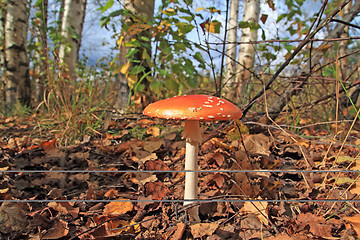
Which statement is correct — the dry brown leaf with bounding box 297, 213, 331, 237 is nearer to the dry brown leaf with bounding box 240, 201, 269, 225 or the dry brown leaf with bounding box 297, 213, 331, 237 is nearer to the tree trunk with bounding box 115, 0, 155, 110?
the dry brown leaf with bounding box 240, 201, 269, 225

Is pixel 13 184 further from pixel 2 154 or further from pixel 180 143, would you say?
pixel 180 143

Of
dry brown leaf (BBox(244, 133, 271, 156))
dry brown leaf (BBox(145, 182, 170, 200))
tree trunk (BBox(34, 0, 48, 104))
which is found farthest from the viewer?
tree trunk (BBox(34, 0, 48, 104))

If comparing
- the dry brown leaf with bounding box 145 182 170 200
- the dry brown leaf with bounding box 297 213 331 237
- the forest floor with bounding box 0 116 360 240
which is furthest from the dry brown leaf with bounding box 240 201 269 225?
the dry brown leaf with bounding box 145 182 170 200

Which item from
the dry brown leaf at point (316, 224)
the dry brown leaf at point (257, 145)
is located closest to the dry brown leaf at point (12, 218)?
the dry brown leaf at point (316, 224)

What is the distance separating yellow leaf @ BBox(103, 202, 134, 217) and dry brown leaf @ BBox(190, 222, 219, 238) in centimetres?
47

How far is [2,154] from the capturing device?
7.22 feet

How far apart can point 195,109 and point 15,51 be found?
17.9ft

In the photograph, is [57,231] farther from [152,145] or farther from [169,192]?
[152,145]

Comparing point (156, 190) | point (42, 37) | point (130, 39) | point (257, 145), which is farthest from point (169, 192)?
point (130, 39)

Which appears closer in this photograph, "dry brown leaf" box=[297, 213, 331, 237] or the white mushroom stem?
"dry brown leaf" box=[297, 213, 331, 237]

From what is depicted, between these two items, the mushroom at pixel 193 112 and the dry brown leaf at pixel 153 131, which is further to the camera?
the dry brown leaf at pixel 153 131

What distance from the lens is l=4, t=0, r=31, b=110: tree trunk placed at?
4707 mm

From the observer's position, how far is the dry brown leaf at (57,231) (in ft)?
4.27

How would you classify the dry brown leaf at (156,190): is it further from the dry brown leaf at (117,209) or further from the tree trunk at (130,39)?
the tree trunk at (130,39)
